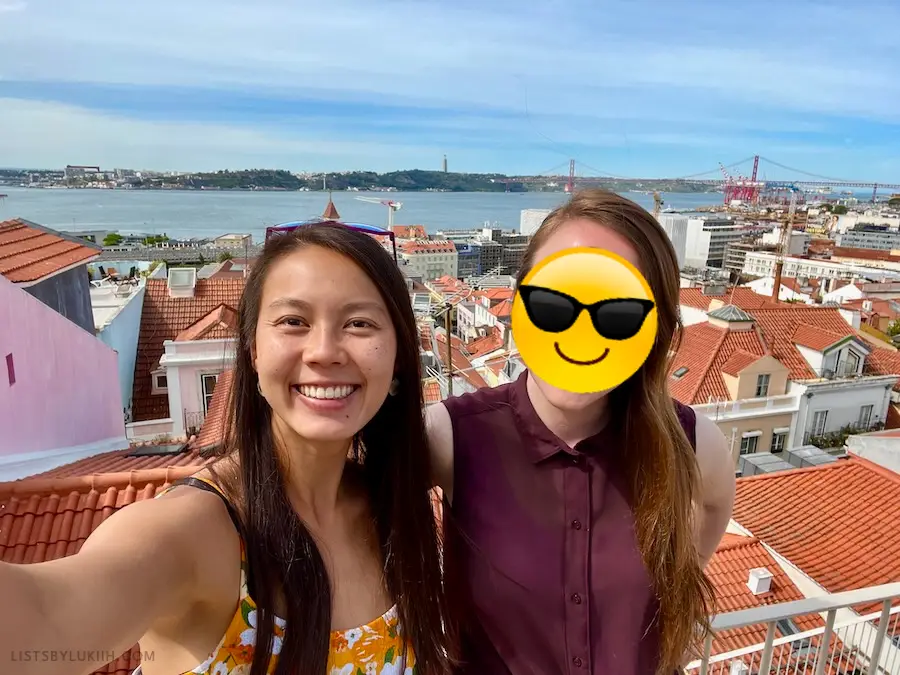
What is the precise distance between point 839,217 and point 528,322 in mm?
125921

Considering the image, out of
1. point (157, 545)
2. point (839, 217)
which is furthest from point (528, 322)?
point (839, 217)

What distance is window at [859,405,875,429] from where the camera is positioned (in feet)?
48.1

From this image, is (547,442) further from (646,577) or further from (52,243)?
(52,243)

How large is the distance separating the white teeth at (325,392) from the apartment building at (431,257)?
72.0 m

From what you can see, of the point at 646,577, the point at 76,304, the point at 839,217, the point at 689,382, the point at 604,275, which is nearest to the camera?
the point at 604,275

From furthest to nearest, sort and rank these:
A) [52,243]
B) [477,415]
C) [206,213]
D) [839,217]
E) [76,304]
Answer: [206,213] → [839,217] → [76,304] → [52,243] → [477,415]

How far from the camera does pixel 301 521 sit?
136 centimetres

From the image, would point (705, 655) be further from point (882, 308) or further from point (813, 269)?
point (813, 269)

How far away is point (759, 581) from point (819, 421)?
10009 millimetres

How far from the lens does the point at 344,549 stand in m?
1.46

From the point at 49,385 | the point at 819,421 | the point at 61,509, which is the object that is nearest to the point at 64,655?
the point at 61,509

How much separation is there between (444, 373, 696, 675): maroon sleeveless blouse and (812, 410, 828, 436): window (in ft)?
50.0

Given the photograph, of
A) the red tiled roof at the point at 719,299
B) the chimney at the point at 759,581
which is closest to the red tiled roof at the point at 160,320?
the chimney at the point at 759,581

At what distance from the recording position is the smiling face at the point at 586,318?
49.4 inches
